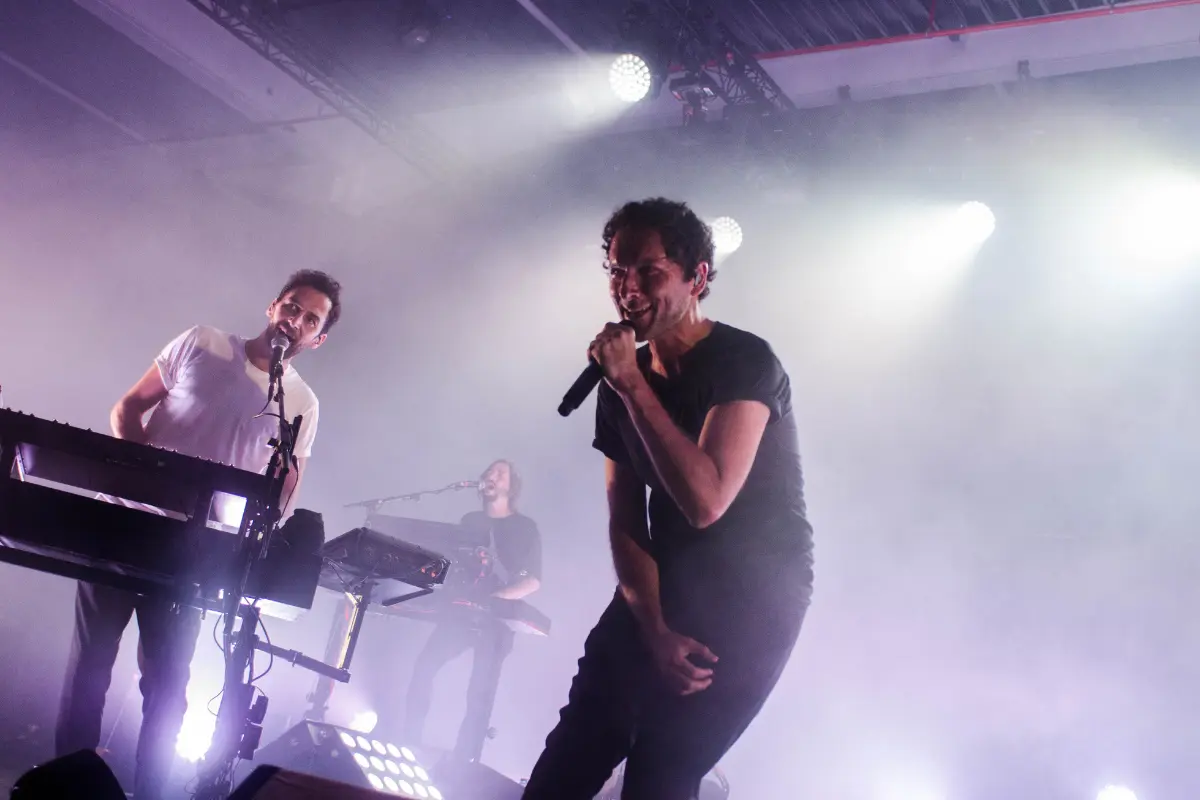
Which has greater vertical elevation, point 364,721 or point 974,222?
point 974,222

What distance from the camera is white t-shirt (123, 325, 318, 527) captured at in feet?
11.6

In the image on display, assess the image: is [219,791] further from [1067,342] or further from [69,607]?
[1067,342]

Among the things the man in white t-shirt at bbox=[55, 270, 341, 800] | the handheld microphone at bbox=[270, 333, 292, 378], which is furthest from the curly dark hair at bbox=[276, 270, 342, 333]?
the handheld microphone at bbox=[270, 333, 292, 378]

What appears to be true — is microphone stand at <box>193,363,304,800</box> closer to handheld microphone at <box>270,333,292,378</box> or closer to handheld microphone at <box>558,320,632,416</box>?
handheld microphone at <box>270,333,292,378</box>

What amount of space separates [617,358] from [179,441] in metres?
2.36

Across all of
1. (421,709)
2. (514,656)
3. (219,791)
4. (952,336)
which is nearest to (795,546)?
(219,791)

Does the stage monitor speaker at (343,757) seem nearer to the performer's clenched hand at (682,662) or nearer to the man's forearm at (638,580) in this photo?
the man's forearm at (638,580)

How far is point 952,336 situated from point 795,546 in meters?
7.15

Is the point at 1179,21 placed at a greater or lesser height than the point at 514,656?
greater

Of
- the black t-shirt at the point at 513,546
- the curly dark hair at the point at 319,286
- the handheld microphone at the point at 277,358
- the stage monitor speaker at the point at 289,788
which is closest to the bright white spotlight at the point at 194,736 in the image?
Answer: the black t-shirt at the point at 513,546

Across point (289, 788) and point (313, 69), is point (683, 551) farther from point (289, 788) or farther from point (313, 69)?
point (313, 69)

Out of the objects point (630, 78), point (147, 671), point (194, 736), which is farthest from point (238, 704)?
point (630, 78)

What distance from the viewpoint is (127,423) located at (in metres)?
3.55

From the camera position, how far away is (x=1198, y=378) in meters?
7.32
